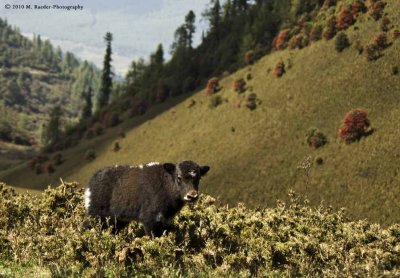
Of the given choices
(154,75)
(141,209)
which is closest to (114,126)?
(154,75)

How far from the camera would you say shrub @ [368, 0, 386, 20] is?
76438 mm

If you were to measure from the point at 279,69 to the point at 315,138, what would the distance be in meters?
23.9

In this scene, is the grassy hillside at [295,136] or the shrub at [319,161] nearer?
the grassy hillside at [295,136]

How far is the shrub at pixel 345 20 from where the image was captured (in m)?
79.2

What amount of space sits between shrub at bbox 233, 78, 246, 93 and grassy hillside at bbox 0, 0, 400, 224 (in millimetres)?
1465

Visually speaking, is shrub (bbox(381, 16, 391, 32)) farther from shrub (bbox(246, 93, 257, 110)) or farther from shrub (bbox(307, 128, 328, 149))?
shrub (bbox(246, 93, 257, 110))

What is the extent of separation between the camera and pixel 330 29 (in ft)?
263

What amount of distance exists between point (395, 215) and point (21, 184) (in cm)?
8431

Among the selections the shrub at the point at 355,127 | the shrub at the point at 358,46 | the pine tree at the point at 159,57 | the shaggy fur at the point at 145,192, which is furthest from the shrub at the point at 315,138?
the pine tree at the point at 159,57

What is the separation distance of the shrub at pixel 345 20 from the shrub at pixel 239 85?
20490mm

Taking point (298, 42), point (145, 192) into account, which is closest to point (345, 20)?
point (298, 42)

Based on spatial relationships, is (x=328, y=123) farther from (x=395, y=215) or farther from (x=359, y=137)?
(x=395, y=215)

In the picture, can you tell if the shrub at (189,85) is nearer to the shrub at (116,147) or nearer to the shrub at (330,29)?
the shrub at (116,147)

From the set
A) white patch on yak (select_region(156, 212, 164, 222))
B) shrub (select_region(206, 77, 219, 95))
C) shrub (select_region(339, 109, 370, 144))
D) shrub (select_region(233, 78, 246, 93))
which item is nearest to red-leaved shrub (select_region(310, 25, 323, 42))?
shrub (select_region(233, 78, 246, 93))
